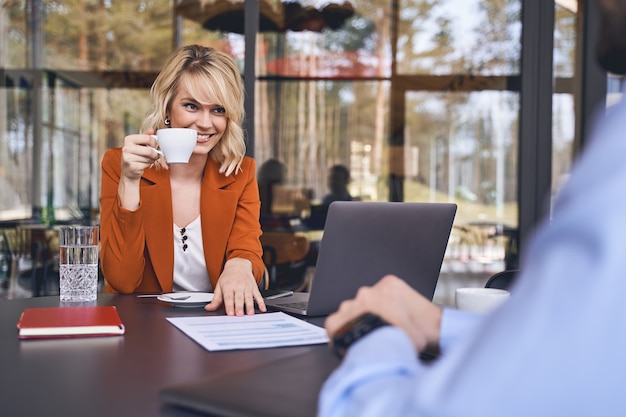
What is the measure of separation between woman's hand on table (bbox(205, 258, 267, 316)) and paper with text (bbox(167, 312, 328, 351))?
0.05m

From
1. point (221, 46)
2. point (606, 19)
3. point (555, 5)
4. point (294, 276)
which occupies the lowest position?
point (294, 276)

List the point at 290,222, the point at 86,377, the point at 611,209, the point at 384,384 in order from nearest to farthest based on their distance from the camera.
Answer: the point at 611,209 → the point at 384,384 → the point at 86,377 → the point at 290,222

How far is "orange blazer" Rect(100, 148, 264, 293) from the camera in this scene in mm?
1931

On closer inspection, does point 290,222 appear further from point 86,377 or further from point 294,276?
point 86,377

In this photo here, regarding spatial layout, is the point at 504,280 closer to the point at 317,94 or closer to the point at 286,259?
the point at 286,259

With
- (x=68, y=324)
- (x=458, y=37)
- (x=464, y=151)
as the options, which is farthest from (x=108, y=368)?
(x=458, y=37)

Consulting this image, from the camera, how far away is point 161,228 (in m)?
2.06

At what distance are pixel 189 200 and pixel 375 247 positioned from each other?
100cm

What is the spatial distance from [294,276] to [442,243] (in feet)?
13.9

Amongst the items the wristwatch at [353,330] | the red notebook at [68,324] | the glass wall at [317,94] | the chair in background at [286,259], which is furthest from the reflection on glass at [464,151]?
the wristwatch at [353,330]

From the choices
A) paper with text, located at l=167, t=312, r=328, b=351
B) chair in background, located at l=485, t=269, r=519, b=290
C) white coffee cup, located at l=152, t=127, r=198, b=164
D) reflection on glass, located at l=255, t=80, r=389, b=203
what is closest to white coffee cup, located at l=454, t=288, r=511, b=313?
paper with text, located at l=167, t=312, r=328, b=351

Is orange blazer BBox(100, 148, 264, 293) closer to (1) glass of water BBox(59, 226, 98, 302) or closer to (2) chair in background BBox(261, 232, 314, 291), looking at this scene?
(1) glass of water BBox(59, 226, 98, 302)

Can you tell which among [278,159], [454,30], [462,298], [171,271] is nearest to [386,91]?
[454,30]

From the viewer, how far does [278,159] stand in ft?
28.7
